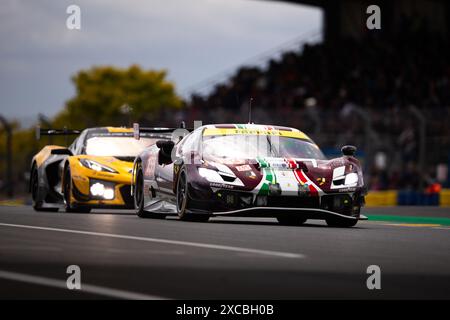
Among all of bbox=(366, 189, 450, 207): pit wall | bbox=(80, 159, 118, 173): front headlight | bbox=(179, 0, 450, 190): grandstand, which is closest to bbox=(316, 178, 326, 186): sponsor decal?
bbox=(80, 159, 118, 173): front headlight

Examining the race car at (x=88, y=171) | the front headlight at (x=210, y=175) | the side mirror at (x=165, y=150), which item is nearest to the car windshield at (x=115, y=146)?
the race car at (x=88, y=171)

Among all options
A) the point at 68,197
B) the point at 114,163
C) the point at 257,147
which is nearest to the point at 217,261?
the point at 257,147

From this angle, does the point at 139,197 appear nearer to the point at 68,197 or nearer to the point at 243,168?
the point at 68,197

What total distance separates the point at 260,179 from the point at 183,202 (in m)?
1.02

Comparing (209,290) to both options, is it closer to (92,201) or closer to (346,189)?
(346,189)

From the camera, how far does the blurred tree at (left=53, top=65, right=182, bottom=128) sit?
79.4 metres

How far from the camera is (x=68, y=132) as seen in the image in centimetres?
1689

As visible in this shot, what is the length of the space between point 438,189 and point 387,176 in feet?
4.88

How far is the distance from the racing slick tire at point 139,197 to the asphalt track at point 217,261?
249 cm

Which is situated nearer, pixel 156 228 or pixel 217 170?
pixel 156 228

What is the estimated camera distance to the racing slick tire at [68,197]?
617 inches

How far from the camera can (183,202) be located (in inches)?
499

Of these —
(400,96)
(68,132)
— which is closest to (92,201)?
(68,132)

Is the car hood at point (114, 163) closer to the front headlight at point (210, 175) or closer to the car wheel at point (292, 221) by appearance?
the car wheel at point (292, 221)
